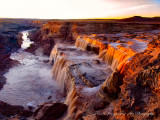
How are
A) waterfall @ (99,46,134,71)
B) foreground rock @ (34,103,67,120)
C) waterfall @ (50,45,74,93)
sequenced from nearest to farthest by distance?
1. foreground rock @ (34,103,67,120)
2. waterfall @ (50,45,74,93)
3. waterfall @ (99,46,134,71)

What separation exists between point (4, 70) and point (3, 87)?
5185mm

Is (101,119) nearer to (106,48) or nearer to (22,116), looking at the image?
(22,116)

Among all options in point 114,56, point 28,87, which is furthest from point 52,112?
point 114,56

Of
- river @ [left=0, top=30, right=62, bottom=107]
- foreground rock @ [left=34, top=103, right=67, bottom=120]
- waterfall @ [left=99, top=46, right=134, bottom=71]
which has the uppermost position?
waterfall @ [left=99, top=46, right=134, bottom=71]

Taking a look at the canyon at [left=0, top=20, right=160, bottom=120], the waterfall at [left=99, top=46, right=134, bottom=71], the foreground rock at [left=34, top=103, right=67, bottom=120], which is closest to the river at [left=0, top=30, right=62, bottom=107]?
the canyon at [left=0, top=20, right=160, bottom=120]

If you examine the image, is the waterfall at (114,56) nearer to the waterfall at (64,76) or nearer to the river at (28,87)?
the waterfall at (64,76)

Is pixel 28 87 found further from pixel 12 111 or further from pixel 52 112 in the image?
pixel 52 112

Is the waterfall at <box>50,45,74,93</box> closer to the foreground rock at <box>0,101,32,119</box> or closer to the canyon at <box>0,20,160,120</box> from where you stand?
the canyon at <box>0,20,160,120</box>

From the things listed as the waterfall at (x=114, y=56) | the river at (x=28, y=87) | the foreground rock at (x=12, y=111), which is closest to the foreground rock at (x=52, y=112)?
the foreground rock at (x=12, y=111)

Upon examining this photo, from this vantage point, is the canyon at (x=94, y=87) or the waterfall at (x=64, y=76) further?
the waterfall at (x=64, y=76)

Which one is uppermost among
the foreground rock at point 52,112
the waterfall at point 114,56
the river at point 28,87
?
the waterfall at point 114,56

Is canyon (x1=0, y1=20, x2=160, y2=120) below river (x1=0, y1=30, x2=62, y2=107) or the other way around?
the other way around

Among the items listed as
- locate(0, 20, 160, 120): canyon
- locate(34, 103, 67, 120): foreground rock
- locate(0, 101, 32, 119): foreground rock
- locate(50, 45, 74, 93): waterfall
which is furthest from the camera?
locate(50, 45, 74, 93): waterfall

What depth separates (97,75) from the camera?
980 centimetres
